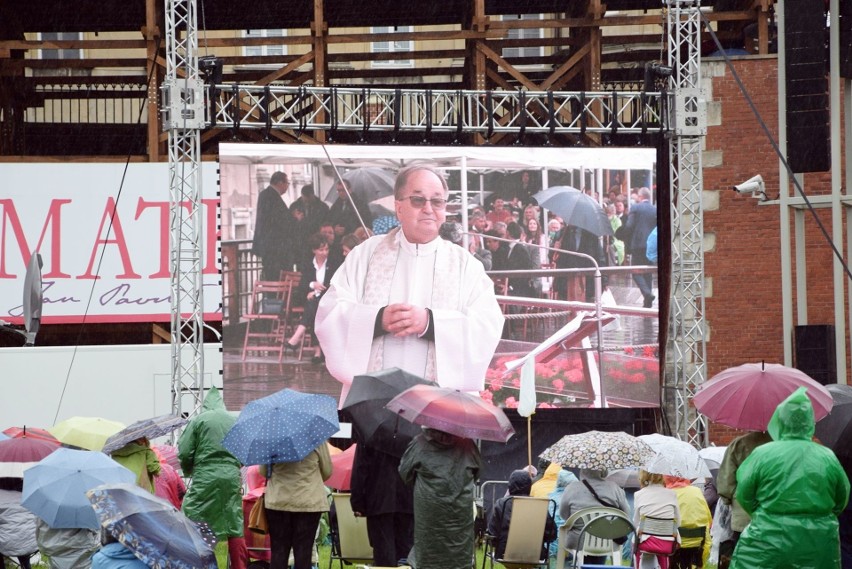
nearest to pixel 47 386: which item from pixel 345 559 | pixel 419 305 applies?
pixel 419 305

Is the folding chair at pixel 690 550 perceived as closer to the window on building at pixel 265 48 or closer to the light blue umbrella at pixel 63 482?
the light blue umbrella at pixel 63 482

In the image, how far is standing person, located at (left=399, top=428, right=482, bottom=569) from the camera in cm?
754

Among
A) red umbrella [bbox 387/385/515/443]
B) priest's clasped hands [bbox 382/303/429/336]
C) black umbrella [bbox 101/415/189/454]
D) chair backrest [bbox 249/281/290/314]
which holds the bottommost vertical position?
black umbrella [bbox 101/415/189/454]

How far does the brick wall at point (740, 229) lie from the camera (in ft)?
62.2

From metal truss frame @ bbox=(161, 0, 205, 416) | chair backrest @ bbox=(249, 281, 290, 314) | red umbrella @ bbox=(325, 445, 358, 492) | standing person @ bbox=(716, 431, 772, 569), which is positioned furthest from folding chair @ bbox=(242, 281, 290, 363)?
standing person @ bbox=(716, 431, 772, 569)

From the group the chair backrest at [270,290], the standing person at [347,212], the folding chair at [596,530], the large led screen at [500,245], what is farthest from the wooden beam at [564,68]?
the folding chair at [596,530]

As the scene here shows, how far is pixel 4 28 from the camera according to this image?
2362 centimetres

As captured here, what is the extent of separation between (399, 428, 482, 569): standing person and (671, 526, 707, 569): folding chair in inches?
72.7

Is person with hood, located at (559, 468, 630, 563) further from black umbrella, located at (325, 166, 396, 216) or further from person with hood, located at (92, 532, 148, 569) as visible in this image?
black umbrella, located at (325, 166, 396, 216)

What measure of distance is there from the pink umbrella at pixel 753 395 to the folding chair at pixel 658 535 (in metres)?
0.75

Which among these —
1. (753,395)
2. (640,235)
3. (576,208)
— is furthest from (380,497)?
(640,235)

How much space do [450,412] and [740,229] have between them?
12529 mm

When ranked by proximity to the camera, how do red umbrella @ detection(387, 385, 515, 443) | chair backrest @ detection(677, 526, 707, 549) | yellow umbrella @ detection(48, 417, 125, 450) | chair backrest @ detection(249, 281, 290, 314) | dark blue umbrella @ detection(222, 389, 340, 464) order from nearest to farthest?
1. red umbrella @ detection(387, 385, 515, 443)
2. dark blue umbrella @ detection(222, 389, 340, 464)
3. chair backrest @ detection(677, 526, 707, 549)
4. yellow umbrella @ detection(48, 417, 125, 450)
5. chair backrest @ detection(249, 281, 290, 314)

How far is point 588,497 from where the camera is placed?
824 centimetres
